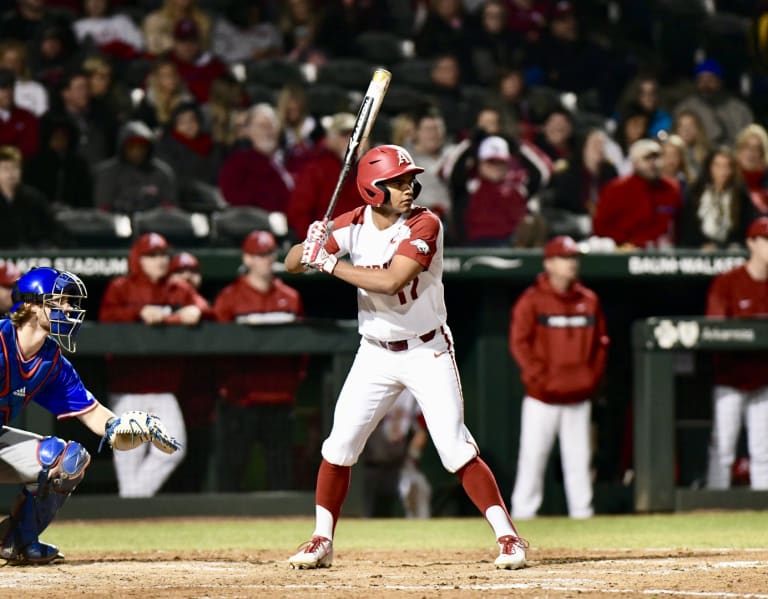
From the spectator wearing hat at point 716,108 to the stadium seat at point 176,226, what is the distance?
4293 mm

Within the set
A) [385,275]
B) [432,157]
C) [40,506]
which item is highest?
[432,157]

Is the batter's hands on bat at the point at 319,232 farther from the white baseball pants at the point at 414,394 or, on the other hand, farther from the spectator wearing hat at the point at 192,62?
the spectator wearing hat at the point at 192,62

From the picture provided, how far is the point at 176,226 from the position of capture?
9586 mm

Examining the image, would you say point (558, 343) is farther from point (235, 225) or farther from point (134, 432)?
point (134, 432)

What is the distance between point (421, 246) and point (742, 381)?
3705 millimetres

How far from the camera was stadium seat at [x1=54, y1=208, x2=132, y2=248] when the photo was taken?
31.1 ft

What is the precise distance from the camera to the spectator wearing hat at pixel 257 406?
8523 mm

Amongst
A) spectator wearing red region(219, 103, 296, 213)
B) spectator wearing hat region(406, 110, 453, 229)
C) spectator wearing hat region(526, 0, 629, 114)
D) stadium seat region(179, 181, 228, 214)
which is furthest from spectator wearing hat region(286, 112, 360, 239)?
spectator wearing hat region(526, 0, 629, 114)

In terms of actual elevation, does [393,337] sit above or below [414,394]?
above

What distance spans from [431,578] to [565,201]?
551 cm

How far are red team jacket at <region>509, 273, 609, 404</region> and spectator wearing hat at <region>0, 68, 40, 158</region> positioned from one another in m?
3.78

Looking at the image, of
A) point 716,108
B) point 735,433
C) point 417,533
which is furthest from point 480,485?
point 716,108

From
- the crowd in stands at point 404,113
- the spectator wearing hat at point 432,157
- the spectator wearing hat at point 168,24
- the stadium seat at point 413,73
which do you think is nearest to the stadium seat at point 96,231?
the crowd in stands at point 404,113

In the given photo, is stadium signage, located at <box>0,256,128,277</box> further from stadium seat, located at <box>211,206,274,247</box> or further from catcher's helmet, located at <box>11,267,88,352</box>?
catcher's helmet, located at <box>11,267,88,352</box>
